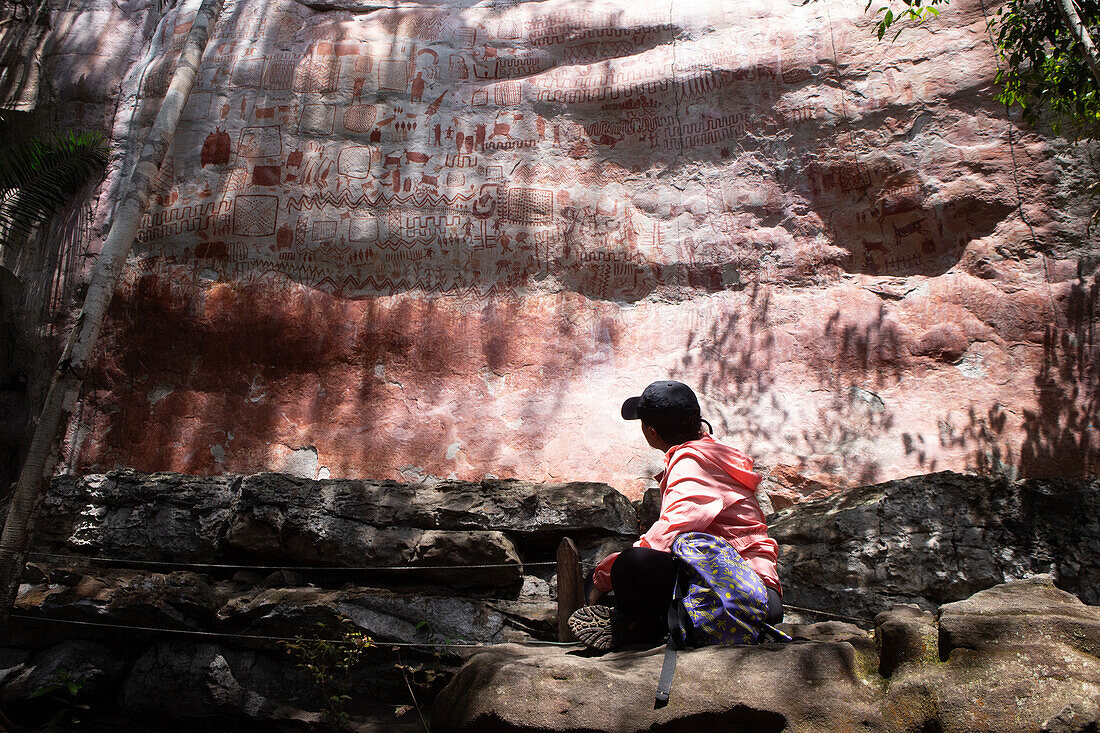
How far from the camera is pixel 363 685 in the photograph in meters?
3.51

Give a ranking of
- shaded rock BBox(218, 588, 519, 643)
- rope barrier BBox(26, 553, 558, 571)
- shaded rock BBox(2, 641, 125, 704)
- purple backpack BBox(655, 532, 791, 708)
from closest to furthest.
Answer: purple backpack BBox(655, 532, 791, 708) → shaded rock BBox(2, 641, 125, 704) → shaded rock BBox(218, 588, 519, 643) → rope barrier BBox(26, 553, 558, 571)

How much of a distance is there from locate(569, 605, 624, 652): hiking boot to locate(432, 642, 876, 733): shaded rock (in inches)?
2.4

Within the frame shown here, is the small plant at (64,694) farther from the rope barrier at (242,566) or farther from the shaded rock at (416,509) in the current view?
the shaded rock at (416,509)

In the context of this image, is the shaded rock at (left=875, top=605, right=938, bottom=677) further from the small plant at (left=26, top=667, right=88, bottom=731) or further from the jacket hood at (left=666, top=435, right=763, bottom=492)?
the small plant at (left=26, top=667, right=88, bottom=731)

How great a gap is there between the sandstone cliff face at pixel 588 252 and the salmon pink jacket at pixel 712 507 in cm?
255

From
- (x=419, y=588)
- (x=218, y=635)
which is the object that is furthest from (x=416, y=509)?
(x=218, y=635)

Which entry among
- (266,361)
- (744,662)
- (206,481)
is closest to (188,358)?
(266,361)

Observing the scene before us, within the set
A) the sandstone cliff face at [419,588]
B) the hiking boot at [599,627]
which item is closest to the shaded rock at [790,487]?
the sandstone cliff face at [419,588]

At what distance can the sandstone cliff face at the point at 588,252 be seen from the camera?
5.37 metres

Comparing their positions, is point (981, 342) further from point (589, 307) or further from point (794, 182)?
point (589, 307)

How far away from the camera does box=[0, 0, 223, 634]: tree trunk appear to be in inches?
145

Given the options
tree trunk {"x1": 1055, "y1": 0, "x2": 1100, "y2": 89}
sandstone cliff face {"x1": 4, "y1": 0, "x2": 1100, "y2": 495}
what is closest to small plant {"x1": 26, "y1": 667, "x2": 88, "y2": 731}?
sandstone cliff face {"x1": 4, "y1": 0, "x2": 1100, "y2": 495}

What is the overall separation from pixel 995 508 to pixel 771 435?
1.63 metres

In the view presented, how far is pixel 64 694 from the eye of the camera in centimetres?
350
